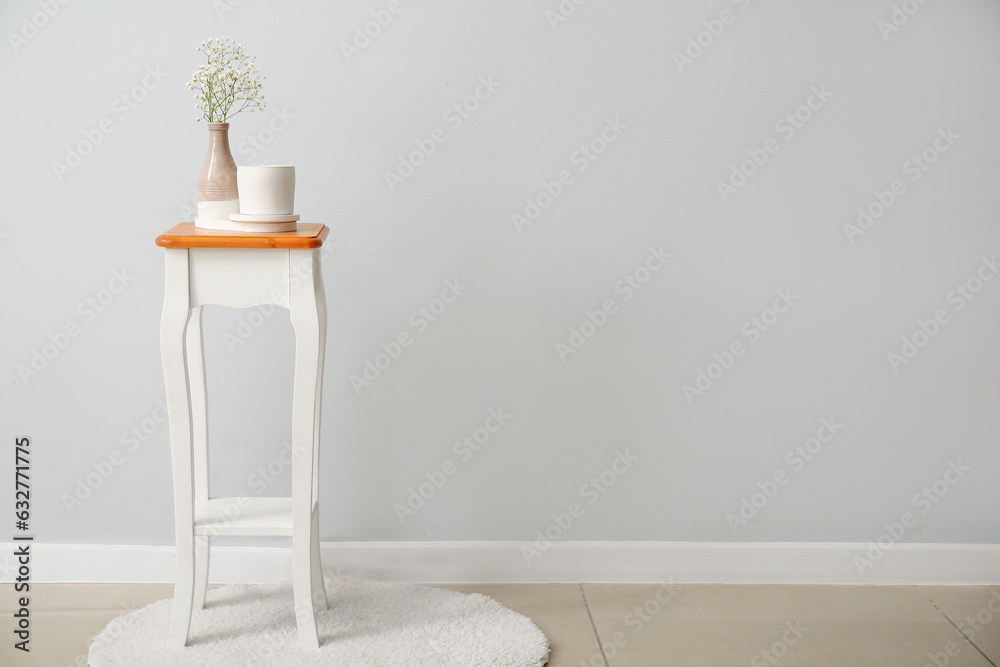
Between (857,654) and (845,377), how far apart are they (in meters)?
0.66

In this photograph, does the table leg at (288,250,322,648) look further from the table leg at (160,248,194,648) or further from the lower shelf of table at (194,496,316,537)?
the table leg at (160,248,194,648)

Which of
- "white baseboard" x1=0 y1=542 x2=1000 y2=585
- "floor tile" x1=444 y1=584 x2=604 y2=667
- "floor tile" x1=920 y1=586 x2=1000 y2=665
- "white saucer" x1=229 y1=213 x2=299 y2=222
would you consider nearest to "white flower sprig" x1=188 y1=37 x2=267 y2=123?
"white saucer" x1=229 y1=213 x2=299 y2=222

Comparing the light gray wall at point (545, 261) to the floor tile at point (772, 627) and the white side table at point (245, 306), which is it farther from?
the white side table at point (245, 306)

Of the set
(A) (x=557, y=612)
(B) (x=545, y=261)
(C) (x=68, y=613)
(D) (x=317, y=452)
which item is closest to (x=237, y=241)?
(D) (x=317, y=452)

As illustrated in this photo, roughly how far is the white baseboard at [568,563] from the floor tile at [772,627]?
4 centimetres

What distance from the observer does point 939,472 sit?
2154 millimetres

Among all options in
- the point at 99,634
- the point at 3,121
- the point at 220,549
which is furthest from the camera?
the point at 220,549

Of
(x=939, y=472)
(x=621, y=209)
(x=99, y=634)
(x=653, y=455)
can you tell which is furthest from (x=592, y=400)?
(x=99, y=634)

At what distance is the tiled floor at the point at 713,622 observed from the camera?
1775 mm

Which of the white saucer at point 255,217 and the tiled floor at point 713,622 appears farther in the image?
the tiled floor at point 713,622

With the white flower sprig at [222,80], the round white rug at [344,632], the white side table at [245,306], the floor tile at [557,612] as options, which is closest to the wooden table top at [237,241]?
the white side table at [245,306]

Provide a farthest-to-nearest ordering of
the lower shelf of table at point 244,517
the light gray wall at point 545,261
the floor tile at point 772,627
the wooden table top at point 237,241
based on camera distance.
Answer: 1. the light gray wall at point 545,261
2. the floor tile at point 772,627
3. the lower shelf of table at point 244,517
4. the wooden table top at point 237,241

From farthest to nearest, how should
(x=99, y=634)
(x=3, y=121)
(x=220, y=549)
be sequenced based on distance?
(x=220, y=549) < (x=3, y=121) < (x=99, y=634)

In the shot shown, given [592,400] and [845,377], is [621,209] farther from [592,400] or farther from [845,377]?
[845,377]
